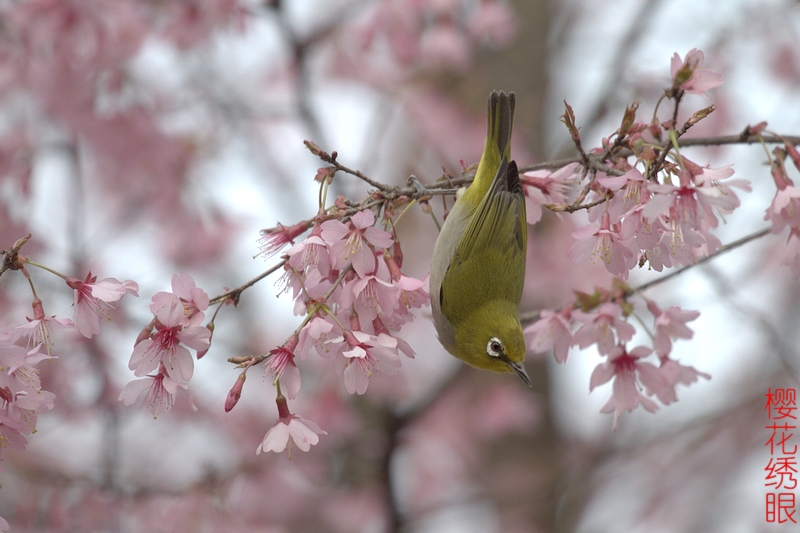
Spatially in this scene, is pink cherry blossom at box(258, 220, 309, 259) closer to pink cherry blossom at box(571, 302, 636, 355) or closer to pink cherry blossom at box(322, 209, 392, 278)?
pink cherry blossom at box(322, 209, 392, 278)

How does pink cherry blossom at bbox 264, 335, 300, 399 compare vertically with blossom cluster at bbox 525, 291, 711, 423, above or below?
below

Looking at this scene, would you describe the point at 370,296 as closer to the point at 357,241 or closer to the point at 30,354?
the point at 357,241

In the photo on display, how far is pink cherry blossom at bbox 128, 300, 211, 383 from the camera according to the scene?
5.90 feet

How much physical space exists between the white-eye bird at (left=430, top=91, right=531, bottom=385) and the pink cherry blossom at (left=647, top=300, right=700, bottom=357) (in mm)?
470

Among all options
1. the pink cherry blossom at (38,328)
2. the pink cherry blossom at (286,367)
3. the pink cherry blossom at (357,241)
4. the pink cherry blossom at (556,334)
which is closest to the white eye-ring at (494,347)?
the pink cherry blossom at (556,334)

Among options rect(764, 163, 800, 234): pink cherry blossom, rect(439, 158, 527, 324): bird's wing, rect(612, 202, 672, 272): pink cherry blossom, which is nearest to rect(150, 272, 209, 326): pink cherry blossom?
rect(439, 158, 527, 324): bird's wing

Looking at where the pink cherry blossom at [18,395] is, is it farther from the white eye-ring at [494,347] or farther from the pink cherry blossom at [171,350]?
the white eye-ring at [494,347]

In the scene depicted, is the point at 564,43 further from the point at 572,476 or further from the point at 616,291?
the point at 616,291

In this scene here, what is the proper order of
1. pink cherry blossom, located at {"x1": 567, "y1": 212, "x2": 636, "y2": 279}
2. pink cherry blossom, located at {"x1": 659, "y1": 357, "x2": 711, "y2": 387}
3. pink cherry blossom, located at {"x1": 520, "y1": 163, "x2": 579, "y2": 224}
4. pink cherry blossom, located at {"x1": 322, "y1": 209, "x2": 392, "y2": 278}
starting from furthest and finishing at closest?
pink cherry blossom, located at {"x1": 520, "y1": 163, "x2": 579, "y2": 224}, pink cherry blossom, located at {"x1": 659, "y1": 357, "x2": 711, "y2": 387}, pink cherry blossom, located at {"x1": 567, "y1": 212, "x2": 636, "y2": 279}, pink cherry blossom, located at {"x1": 322, "y1": 209, "x2": 392, "y2": 278}

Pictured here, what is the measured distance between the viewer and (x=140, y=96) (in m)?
5.00

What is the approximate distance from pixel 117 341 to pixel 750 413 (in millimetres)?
6463

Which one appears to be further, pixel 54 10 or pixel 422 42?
pixel 422 42

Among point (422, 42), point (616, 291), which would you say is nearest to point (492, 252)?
point (616, 291)

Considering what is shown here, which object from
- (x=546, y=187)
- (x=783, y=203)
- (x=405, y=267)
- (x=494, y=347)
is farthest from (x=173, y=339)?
(x=405, y=267)
